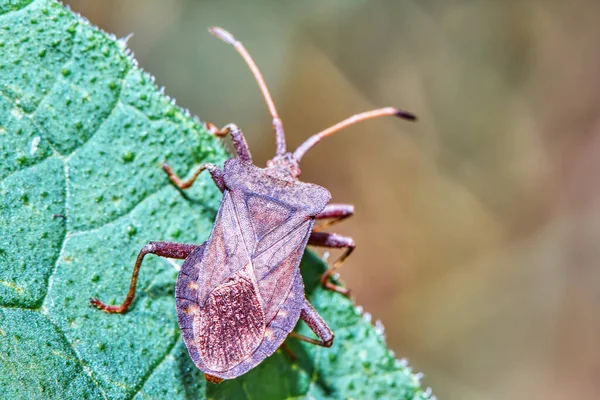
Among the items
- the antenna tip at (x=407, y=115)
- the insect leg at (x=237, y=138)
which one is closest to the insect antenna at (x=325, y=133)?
the antenna tip at (x=407, y=115)

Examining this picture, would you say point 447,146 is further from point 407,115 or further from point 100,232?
point 100,232

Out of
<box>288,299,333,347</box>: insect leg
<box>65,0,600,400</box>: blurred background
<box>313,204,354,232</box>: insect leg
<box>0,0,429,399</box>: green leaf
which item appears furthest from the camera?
<box>65,0,600,400</box>: blurred background

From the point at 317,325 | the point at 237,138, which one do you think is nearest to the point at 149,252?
the point at 317,325

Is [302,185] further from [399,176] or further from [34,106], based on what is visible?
[399,176]

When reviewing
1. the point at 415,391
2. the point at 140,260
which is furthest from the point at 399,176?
the point at 140,260

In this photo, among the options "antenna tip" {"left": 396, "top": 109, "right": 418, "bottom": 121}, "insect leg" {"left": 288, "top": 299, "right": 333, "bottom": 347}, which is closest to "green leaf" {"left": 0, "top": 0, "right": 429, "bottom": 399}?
"insect leg" {"left": 288, "top": 299, "right": 333, "bottom": 347}

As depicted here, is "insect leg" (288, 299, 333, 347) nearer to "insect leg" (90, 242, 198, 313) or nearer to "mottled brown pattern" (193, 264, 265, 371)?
"mottled brown pattern" (193, 264, 265, 371)
